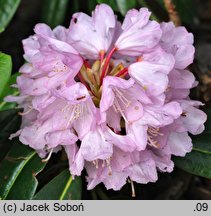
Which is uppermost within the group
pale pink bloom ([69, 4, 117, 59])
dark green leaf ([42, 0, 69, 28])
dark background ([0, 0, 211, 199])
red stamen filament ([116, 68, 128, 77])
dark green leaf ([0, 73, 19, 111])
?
pale pink bloom ([69, 4, 117, 59])

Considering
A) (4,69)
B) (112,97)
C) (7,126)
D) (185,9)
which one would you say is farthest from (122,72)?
(185,9)

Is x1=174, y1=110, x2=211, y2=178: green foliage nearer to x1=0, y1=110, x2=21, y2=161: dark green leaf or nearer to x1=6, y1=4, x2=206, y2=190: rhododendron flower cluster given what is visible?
x1=6, y1=4, x2=206, y2=190: rhododendron flower cluster

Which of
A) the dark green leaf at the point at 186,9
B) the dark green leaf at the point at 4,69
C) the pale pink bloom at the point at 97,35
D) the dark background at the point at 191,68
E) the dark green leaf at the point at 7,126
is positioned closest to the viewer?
the dark green leaf at the point at 4,69

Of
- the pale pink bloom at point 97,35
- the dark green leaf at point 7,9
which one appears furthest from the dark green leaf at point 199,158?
the dark green leaf at point 7,9

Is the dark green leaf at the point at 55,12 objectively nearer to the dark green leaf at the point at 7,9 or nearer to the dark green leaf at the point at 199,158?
the dark green leaf at the point at 7,9

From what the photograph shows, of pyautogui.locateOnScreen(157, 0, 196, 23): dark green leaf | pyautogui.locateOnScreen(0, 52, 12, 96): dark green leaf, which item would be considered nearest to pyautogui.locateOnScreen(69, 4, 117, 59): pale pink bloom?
pyautogui.locateOnScreen(0, 52, 12, 96): dark green leaf

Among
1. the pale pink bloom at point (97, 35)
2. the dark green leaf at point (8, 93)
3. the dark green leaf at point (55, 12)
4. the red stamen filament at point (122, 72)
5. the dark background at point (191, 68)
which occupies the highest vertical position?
the pale pink bloom at point (97, 35)

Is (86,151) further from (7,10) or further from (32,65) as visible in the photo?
(7,10)
